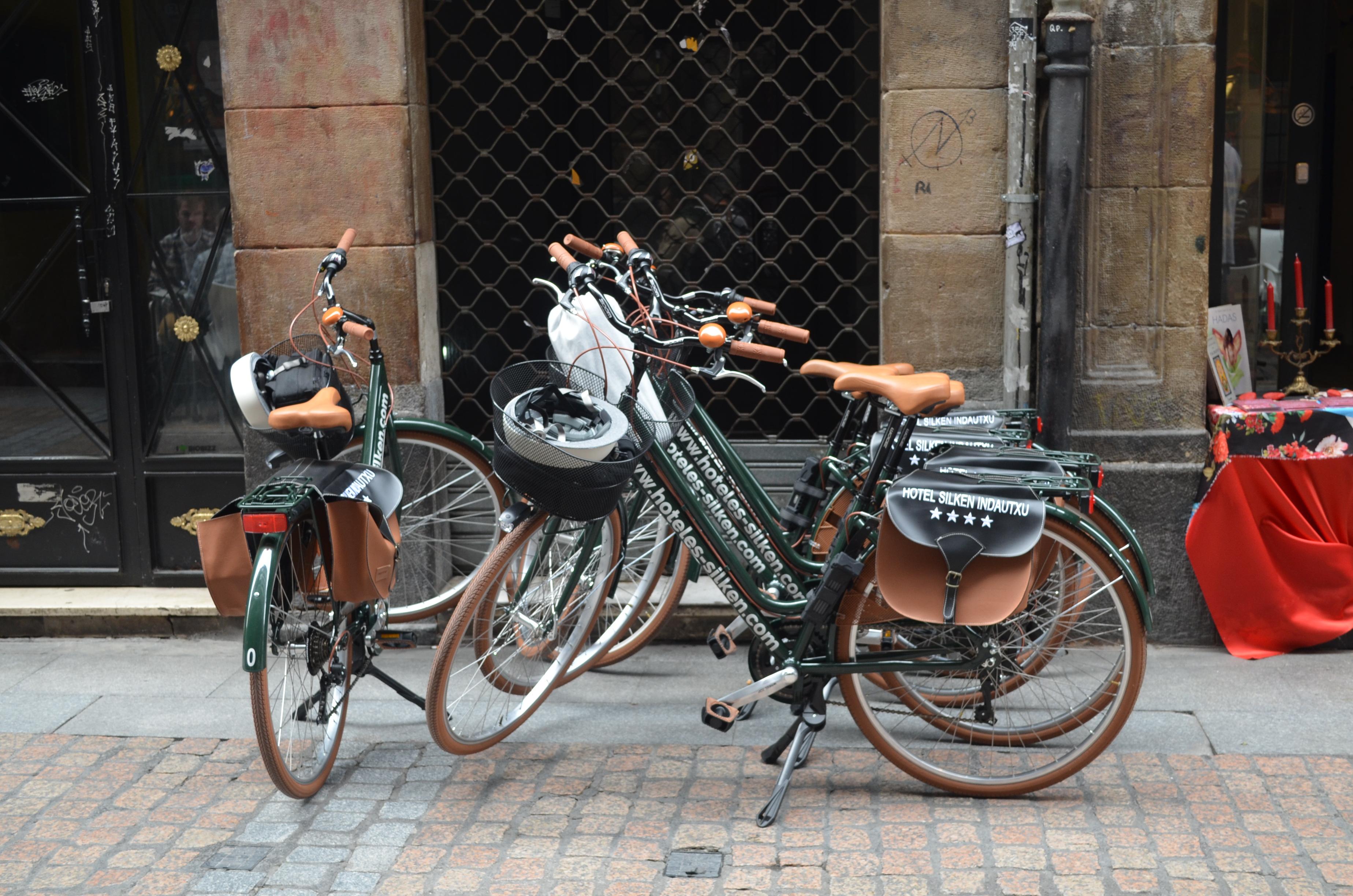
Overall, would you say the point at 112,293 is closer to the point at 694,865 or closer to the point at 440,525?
the point at 440,525

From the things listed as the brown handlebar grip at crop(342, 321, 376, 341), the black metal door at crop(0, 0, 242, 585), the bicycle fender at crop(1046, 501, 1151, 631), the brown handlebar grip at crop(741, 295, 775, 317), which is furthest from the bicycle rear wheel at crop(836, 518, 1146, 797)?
the black metal door at crop(0, 0, 242, 585)

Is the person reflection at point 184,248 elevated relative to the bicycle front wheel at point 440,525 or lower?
elevated

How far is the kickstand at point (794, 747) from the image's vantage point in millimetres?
4160

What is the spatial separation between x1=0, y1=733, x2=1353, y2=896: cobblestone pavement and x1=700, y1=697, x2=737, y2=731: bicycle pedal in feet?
0.65

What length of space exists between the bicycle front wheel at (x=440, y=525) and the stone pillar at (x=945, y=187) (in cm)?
178

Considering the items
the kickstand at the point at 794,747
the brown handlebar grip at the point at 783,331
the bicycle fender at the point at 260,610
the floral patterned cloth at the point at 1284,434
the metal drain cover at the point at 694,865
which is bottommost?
the metal drain cover at the point at 694,865

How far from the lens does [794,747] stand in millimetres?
4309

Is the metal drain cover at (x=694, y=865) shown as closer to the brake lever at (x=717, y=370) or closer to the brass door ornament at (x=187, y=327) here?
the brake lever at (x=717, y=370)

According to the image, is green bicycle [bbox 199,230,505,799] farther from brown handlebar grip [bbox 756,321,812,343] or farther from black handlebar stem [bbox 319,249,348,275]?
brown handlebar grip [bbox 756,321,812,343]

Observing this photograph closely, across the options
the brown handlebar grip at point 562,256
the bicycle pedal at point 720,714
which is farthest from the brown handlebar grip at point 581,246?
the bicycle pedal at point 720,714

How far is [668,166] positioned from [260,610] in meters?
3.31

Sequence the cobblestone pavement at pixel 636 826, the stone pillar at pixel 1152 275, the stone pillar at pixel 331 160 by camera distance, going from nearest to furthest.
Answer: the cobblestone pavement at pixel 636 826 < the stone pillar at pixel 1152 275 < the stone pillar at pixel 331 160

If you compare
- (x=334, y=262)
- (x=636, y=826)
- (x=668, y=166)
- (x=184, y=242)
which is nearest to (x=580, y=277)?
(x=334, y=262)

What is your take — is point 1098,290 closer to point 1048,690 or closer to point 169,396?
point 1048,690
